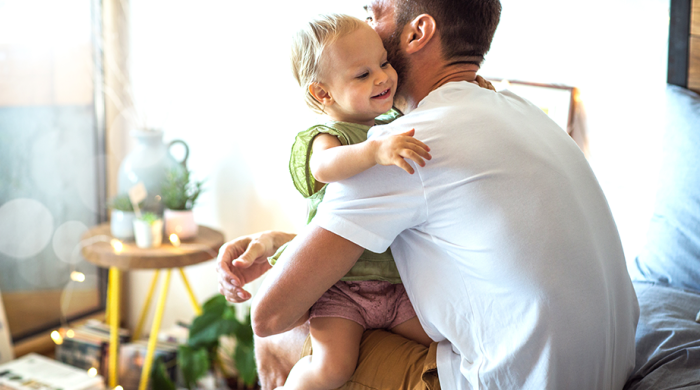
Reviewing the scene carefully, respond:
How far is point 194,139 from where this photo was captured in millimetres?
2588

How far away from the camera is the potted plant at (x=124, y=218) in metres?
2.26

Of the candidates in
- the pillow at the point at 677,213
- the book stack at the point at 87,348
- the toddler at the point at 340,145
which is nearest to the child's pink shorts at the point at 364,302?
the toddler at the point at 340,145

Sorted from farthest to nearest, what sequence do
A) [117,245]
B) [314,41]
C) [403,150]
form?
[117,245]
[314,41]
[403,150]

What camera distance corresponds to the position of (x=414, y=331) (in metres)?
1.10

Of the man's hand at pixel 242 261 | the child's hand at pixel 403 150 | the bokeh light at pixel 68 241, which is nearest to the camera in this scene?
the child's hand at pixel 403 150

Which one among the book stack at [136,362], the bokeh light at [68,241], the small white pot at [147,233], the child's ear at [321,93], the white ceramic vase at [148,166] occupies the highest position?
the child's ear at [321,93]

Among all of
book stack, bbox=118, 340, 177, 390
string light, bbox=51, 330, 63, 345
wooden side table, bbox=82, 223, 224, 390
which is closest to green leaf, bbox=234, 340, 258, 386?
wooden side table, bbox=82, 223, 224, 390

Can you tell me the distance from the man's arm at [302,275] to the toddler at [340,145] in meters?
0.09

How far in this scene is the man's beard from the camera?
3.46ft

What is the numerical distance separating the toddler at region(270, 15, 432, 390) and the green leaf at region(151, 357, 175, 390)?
1303 mm

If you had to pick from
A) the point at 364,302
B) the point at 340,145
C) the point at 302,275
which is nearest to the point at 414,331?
the point at 364,302

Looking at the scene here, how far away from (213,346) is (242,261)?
3.83 feet

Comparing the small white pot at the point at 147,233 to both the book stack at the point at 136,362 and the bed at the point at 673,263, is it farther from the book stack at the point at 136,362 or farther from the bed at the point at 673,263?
the bed at the point at 673,263

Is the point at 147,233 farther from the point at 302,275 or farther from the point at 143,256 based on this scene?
the point at 302,275
